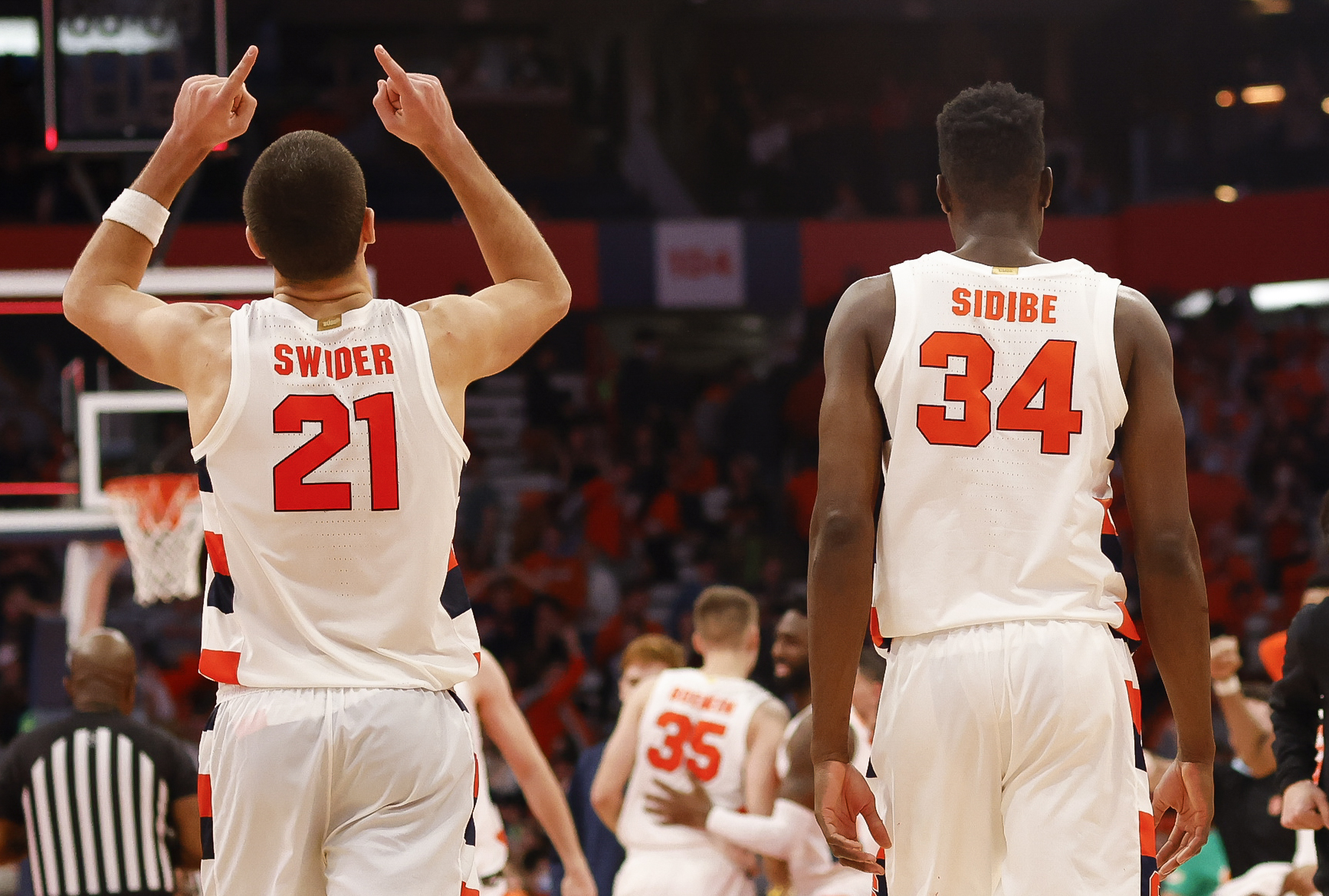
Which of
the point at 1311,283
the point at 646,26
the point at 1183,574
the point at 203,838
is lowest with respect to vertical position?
the point at 203,838

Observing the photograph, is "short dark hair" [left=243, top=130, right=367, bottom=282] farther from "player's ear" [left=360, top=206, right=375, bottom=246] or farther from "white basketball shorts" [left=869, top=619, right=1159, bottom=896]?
"white basketball shorts" [left=869, top=619, right=1159, bottom=896]

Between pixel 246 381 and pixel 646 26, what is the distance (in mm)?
18419

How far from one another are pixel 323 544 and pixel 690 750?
410cm

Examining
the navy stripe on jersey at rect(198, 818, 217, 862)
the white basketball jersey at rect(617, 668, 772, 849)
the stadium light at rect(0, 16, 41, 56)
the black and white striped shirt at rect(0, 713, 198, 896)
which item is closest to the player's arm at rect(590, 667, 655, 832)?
the white basketball jersey at rect(617, 668, 772, 849)

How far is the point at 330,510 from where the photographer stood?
3.09m

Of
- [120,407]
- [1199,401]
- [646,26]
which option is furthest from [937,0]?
[120,407]

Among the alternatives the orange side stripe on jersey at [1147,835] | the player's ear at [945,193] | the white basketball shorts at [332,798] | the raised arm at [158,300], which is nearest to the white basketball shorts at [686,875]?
the orange side stripe on jersey at [1147,835]

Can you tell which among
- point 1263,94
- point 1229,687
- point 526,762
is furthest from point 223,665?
point 1263,94

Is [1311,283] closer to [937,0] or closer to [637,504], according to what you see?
[937,0]

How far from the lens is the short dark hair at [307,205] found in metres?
3.13

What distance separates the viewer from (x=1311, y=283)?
18.0 metres

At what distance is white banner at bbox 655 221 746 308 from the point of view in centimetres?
1688

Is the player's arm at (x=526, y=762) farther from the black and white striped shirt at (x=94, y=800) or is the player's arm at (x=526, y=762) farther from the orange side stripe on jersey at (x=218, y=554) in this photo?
the orange side stripe on jersey at (x=218, y=554)

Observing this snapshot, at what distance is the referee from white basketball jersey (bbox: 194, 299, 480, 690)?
10.4 feet
